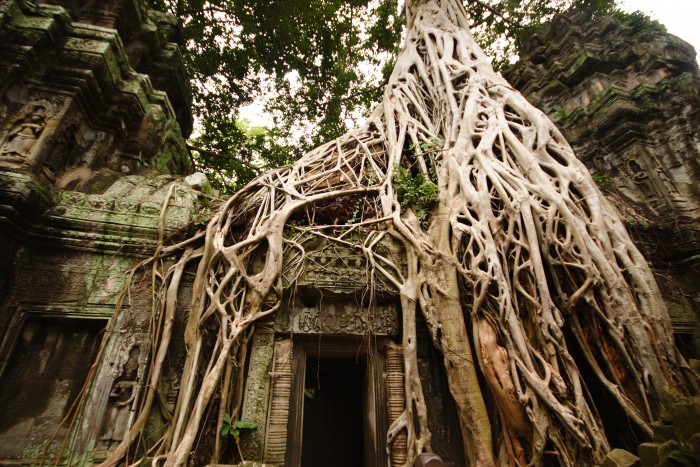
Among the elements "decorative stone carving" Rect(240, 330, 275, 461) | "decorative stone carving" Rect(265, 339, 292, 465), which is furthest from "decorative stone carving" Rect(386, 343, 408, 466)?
"decorative stone carving" Rect(240, 330, 275, 461)

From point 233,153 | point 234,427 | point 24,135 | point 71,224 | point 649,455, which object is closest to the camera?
point 649,455

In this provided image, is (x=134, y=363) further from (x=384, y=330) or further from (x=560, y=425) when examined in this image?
(x=560, y=425)

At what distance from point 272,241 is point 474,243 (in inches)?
61.4

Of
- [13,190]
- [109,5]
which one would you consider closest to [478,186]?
[13,190]

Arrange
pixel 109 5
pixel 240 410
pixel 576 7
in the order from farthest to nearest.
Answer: pixel 576 7 < pixel 109 5 < pixel 240 410

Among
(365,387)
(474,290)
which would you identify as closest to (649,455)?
(474,290)

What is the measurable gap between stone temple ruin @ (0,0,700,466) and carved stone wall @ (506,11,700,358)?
0.09 feet

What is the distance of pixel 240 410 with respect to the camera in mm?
2215

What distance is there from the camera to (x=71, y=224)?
254cm

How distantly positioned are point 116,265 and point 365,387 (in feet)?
7.17

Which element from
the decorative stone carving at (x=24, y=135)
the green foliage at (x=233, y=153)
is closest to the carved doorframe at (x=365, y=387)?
the decorative stone carving at (x=24, y=135)

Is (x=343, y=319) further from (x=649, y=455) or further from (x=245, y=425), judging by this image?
(x=649, y=455)

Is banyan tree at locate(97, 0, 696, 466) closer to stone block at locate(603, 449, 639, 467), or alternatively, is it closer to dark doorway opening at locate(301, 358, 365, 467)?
stone block at locate(603, 449, 639, 467)

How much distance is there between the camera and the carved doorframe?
230 centimetres
